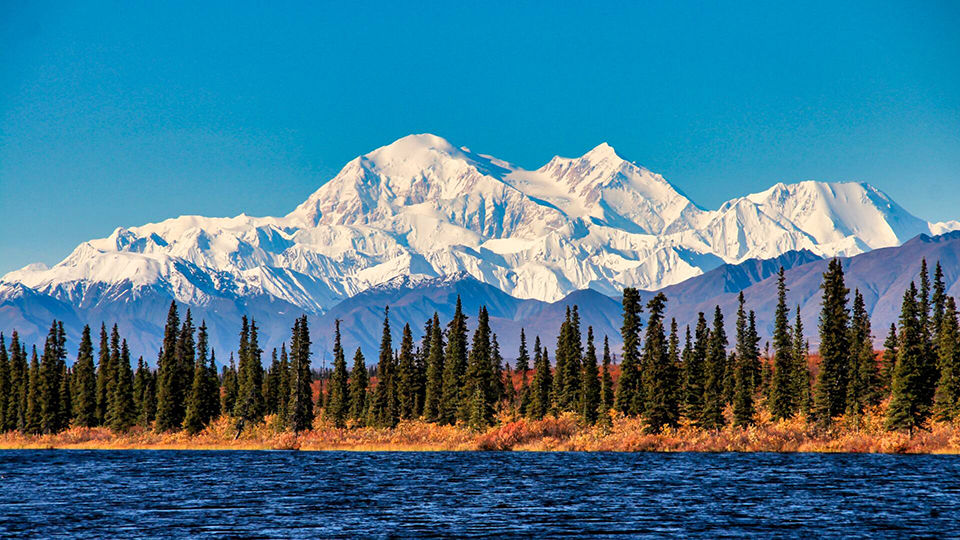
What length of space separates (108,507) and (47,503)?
13.1 ft

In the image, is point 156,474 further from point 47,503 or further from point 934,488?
point 934,488

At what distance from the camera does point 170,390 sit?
137 m

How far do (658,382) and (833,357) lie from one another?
18.5 meters

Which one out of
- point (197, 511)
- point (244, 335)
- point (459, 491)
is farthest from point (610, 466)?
point (244, 335)

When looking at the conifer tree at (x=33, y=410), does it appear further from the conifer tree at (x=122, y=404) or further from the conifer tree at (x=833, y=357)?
the conifer tree at (x=833, y=357)

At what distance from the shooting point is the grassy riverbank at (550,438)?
95438mm

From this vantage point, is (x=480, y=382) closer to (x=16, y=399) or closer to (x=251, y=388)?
(x=251, y=388)

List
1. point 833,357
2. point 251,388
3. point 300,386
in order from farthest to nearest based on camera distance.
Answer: point 251,388, point 300,386, point 833,357

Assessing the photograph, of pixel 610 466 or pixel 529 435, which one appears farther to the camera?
pixel 529 435

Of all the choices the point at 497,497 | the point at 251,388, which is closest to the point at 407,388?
the point at 251,388

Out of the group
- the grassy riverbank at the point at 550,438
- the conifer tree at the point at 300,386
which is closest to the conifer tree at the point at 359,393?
the grassy riverbank at the point at 550,438

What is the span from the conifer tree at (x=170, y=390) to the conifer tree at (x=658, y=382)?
61.4 metres

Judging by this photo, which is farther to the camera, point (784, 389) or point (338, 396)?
point (338, 396)

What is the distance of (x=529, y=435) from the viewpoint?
108562 mm
